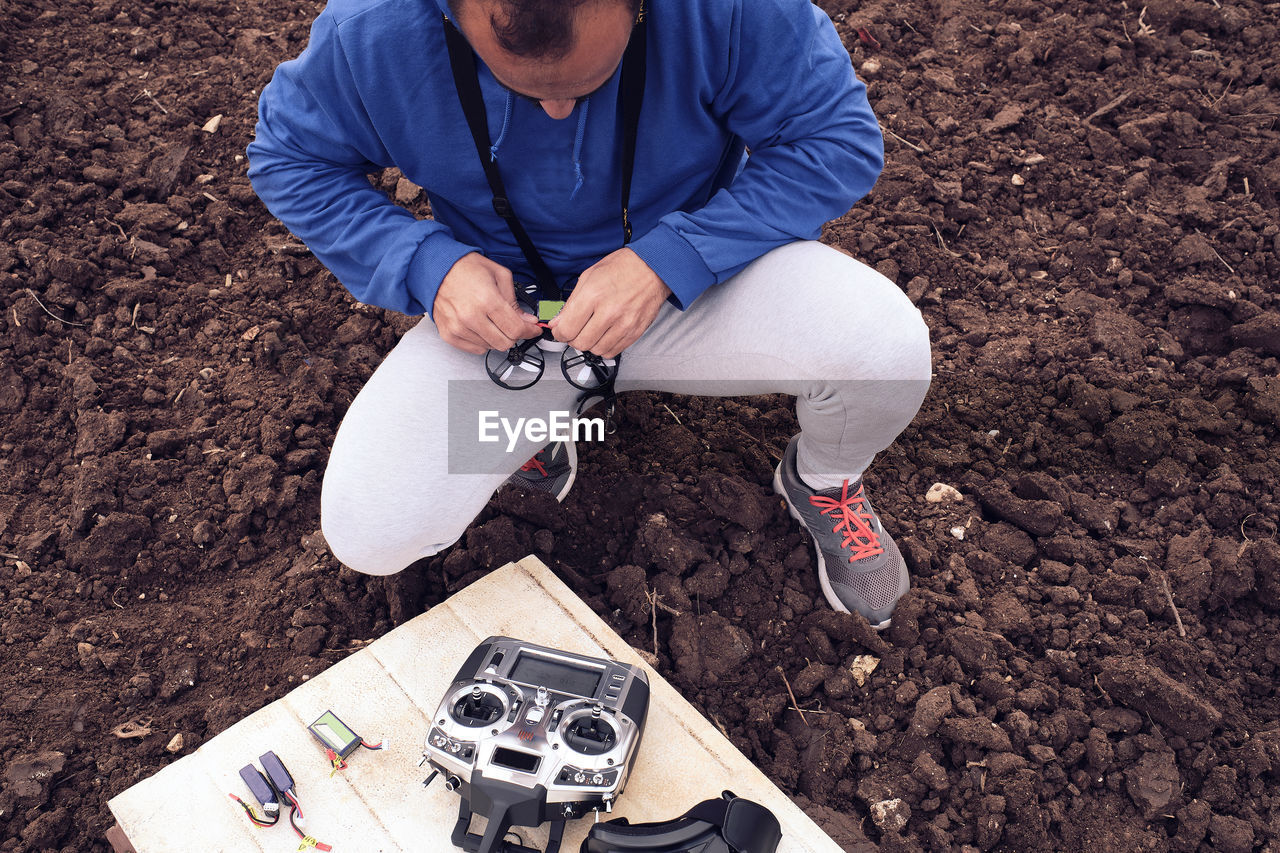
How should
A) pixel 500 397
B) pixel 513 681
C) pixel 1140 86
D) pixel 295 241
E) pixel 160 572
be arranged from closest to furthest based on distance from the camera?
pixel 513 681 < pixel 500 397 < pixel 160 572 < pixel 295 241 < pixel 1140 86

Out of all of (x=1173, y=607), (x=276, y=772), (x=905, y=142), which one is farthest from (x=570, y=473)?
(x=905, y=142)

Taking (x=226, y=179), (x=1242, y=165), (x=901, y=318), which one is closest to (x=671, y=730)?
(x=901, y=318)

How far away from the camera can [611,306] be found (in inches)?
63.2

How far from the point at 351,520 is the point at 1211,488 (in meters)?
1.93

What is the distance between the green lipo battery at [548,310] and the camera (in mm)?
1733

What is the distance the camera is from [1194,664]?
189 cm

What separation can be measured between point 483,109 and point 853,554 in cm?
120

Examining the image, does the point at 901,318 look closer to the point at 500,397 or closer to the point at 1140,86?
the point at 500,397

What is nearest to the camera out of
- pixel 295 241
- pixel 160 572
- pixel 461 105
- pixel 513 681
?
pixel 461 105

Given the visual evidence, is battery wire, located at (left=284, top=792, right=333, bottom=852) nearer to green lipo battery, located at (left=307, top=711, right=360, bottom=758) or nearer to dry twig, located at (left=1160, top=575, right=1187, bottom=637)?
green lipo battery, located at (left=307, top=711, right=360, bottom=758)

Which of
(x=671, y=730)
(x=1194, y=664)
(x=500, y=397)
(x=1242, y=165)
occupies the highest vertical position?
(x=500, y=397)

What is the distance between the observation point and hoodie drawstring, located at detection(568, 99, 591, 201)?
1.51 metres

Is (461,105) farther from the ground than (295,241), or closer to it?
farther from the ground

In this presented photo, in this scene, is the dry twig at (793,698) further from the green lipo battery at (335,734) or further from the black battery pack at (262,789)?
the black battery pack at (262,789)
